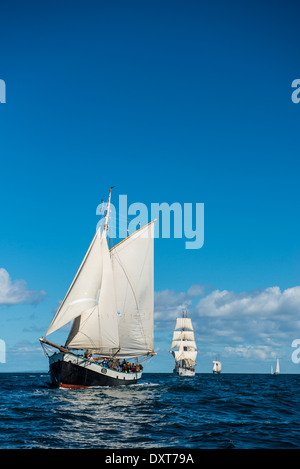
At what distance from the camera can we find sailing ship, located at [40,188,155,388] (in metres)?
47.8

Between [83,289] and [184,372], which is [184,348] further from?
[83,289]

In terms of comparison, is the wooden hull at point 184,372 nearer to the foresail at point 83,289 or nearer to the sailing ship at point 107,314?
the sailing ship at point 107,314

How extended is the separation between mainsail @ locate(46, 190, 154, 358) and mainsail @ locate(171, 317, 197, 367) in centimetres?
11261

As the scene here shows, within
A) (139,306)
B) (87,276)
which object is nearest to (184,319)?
(139,306)

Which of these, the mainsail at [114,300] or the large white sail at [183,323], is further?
the large white sail at [183,323]

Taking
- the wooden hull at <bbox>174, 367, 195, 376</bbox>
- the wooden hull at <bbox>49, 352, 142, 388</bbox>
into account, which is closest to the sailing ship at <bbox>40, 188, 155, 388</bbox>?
the wooden hull at <bbox>49, 352, 142, 388</bbox>

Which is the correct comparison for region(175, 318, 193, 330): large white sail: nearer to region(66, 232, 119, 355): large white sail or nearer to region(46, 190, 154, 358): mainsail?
region(46, 190, 154, 358): mainsail

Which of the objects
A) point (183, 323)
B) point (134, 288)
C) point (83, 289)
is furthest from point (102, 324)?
point (183, 323)

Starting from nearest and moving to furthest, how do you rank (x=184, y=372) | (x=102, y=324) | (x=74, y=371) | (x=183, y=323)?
(x=74, y=371), (x=102, y=324), (x=184, y=372), (x=183, y=323)

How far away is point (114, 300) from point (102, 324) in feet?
13.1

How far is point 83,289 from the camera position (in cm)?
4975

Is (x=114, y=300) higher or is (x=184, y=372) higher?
(x=114, y=300)

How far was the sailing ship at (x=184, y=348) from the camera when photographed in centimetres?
16362

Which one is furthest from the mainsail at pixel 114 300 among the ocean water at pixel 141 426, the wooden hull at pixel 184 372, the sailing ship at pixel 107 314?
the wooden hull at pixel 184 372
